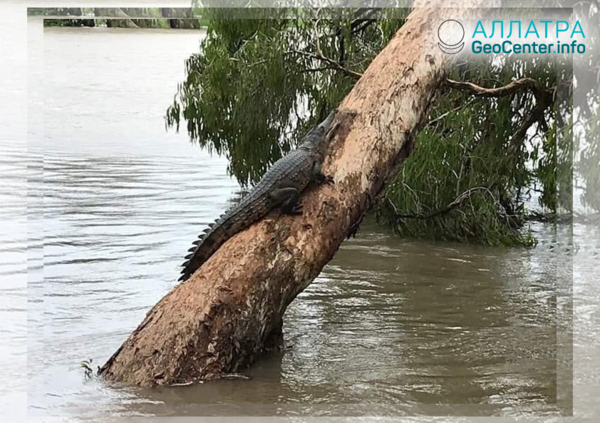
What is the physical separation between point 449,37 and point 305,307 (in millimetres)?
2094

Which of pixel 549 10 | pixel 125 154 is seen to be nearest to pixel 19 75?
pixel 125 154

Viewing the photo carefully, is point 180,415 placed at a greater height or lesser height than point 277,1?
lesser

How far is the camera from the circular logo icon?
5039 millimetres

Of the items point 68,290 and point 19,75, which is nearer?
point 68,290

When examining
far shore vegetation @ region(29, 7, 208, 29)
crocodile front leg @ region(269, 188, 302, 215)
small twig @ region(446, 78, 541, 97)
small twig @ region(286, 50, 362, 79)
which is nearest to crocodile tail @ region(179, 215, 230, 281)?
crocodile front leg @ region(269, 188, 302, 215)

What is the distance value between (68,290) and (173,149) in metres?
6.48

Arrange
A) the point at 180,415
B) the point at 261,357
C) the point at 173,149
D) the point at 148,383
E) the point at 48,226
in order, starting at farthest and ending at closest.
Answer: the point at 173,149 < the point at 48,226 < the point at 261,357 < the point at 148,383 < the point at 180,415

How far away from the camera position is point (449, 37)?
5047 mm

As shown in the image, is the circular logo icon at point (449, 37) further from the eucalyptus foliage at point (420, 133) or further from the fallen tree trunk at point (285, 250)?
the eucalyptus foliage at point (420, 133)

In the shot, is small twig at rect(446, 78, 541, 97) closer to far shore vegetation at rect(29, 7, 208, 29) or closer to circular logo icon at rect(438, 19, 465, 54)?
circular logo icon at rect(438, 19, 465, 54)

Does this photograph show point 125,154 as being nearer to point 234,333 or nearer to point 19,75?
point 19,75

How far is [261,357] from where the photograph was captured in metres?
4.82

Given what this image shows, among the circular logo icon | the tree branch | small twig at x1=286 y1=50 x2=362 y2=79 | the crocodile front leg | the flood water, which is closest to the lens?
the flood water

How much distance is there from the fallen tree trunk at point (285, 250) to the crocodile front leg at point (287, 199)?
0.04 metres
